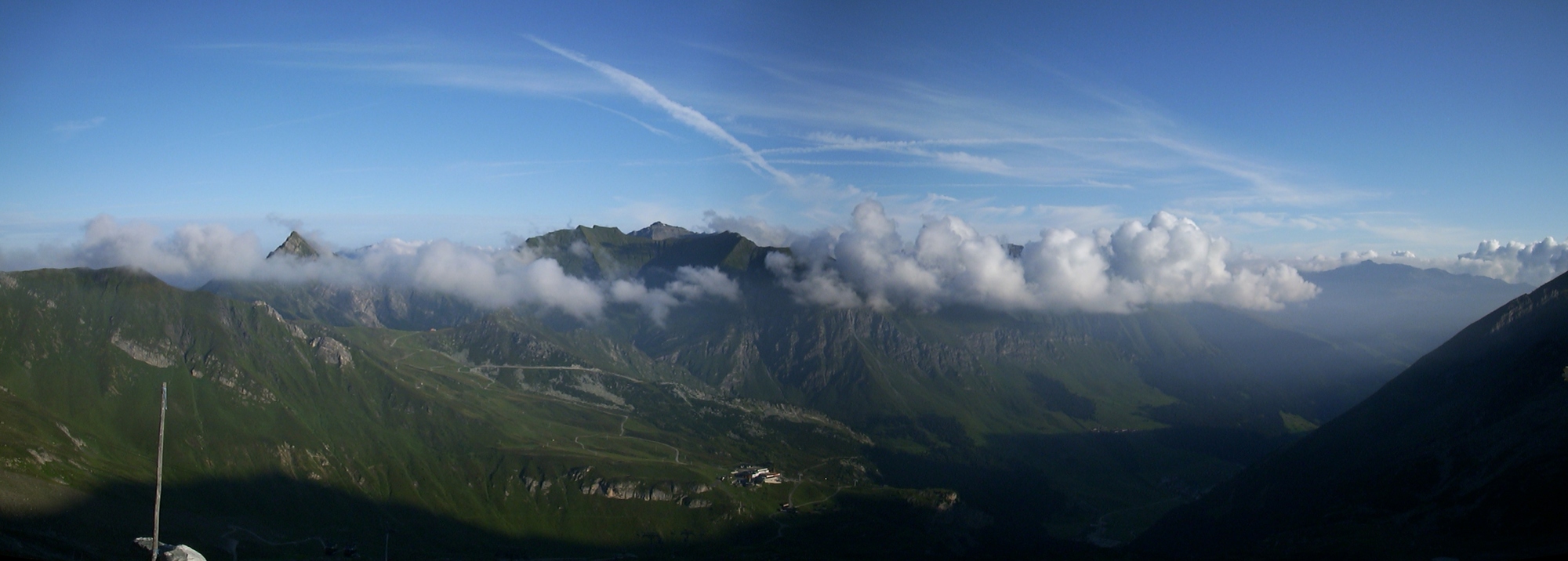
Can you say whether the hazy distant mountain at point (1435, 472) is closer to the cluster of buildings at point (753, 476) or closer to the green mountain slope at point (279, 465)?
the green mountain slope at point (279, 465)

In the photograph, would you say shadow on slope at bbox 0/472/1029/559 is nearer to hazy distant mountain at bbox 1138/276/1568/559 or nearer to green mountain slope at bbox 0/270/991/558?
green mountain slope at bbox 0/270/991/558

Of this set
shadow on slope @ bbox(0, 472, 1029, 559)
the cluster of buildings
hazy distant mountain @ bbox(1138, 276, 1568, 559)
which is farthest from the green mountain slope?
hazy distant mountain @ bbox(1138, 276, 1568, 559)

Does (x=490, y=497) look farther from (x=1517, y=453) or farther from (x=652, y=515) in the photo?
(x=1517, y=453)

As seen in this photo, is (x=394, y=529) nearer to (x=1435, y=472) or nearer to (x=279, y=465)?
(x=279, y=465)

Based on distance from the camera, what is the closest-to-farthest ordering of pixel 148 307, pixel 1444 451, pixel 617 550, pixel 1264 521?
pixel 1444 451 → pixel 1264 521 → pixel 617 550 → pixel 148 307

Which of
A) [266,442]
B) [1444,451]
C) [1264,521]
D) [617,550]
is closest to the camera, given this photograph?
[1444,451]

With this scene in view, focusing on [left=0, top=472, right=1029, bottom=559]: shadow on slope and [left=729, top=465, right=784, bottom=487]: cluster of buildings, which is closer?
[left=0, top=472, right=1029, bottom=559]: shadow on slope

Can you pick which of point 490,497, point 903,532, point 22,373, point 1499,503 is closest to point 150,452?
point 22,373

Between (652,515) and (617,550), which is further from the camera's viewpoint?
(652,515)
